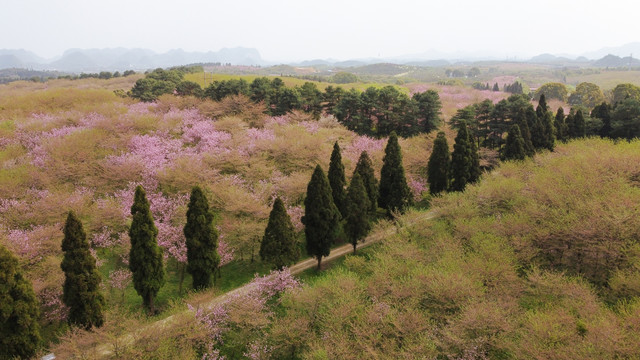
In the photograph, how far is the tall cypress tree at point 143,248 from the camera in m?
19.3

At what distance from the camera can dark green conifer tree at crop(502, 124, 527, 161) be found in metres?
34.9

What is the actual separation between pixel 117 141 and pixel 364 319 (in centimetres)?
3181

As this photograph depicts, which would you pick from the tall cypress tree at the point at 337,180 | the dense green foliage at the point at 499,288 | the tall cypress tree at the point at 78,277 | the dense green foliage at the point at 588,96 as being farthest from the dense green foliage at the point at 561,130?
the tall cypress tree at the point at 78,277

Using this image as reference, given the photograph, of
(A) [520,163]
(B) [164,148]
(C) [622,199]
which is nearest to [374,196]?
(A) [520,163]

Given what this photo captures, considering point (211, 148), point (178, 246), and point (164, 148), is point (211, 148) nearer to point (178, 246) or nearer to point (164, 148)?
point (164, 148)

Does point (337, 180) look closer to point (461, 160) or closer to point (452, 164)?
point (452, 164)

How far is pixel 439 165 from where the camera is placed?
33094 millimetres

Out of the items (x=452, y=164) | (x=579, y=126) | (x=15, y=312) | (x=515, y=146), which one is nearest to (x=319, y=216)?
(x=452, y=164)

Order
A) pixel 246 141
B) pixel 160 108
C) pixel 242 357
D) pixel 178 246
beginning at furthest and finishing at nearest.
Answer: pixel 160 108
pixel 246 141
pixel 178 246
pixel 242 357

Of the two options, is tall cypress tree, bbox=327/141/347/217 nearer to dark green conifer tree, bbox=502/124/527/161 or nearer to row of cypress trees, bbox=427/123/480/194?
row of cypress trees, bbox=427/123/480/194

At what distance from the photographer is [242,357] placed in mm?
17922

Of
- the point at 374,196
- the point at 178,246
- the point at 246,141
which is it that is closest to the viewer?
the point at 178,246

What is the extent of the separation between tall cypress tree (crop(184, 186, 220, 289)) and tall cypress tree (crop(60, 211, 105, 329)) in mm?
5298

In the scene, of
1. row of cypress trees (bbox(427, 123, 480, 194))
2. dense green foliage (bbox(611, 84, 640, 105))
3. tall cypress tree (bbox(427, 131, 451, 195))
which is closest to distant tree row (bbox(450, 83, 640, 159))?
row of cypress trees (bbox(427, 123, 480, 194))
